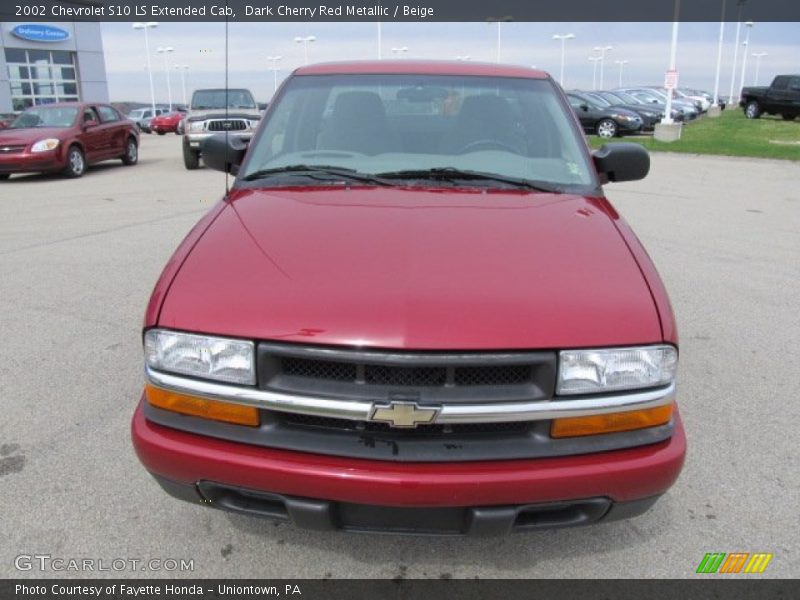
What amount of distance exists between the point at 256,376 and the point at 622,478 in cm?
117

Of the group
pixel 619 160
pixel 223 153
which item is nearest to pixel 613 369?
pixel 619 160

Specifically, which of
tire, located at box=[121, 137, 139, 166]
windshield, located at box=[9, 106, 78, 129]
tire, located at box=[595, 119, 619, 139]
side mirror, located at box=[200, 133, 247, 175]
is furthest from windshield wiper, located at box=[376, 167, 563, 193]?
tire, located at box=[595, 119, 619, 139]

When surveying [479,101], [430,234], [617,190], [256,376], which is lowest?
[617,190]

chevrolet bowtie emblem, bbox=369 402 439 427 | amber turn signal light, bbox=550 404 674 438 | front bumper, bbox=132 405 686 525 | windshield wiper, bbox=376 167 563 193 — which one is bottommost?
front bumper, bbox=132 405 686 525

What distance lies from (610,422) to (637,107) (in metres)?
31.1

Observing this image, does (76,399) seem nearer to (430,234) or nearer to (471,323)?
(430,234)

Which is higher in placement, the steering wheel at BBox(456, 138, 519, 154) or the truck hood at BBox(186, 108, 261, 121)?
the steering wheel at BBox(456, 138, 519, 154)

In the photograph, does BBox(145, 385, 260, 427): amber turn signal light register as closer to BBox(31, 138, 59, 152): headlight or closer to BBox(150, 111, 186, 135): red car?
BBox(31, 138, 59, 152): headlight

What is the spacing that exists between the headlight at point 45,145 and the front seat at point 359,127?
12.9 m

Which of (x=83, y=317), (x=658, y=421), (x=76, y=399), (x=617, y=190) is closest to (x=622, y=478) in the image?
(x=658, y=421)

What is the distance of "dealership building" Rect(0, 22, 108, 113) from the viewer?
32.2m

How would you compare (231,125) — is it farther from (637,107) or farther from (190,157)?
(637,107)

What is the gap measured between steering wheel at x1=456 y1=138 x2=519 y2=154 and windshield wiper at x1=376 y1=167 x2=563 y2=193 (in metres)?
0.20

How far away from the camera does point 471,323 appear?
199 cm
